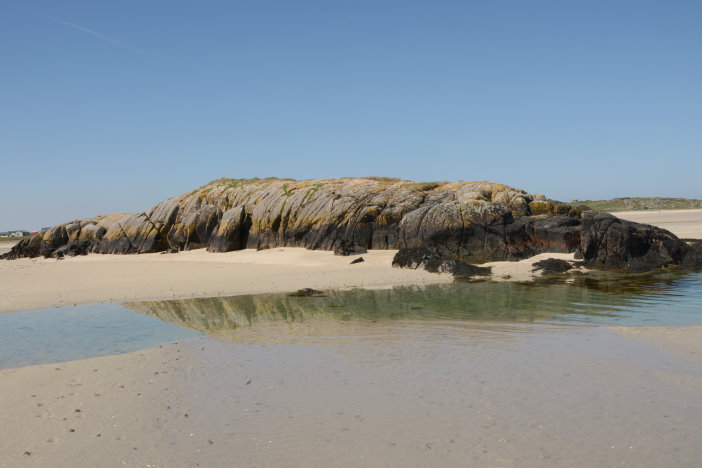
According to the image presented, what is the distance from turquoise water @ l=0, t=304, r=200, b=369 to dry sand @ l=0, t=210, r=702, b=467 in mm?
966

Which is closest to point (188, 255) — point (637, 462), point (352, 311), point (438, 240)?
point (438, 240)

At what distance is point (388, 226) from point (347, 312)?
1291cm

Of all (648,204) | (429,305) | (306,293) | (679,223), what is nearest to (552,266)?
(429,305)

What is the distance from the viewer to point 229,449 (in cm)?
553

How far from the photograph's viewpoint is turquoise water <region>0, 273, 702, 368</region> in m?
11.2

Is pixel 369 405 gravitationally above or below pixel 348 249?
below

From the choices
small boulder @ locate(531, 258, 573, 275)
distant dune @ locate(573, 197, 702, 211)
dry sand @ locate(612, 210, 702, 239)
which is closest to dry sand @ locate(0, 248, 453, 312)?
small boulder @ locate(531, 258, 573, 275)

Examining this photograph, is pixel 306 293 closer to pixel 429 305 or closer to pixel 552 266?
pixel 429 305

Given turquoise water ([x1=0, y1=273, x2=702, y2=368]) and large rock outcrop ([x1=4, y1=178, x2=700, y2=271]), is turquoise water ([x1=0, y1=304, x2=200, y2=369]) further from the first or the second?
large rock outcrop ([x1=4, y1=178, x2=700, y2=271])

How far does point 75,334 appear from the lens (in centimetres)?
1195

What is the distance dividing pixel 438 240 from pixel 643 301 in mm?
10900

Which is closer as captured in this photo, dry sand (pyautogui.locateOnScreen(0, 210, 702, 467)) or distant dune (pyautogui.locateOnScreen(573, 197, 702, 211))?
dry sand (pyautogui.locateOnScreen(0, 210, 702, 467))

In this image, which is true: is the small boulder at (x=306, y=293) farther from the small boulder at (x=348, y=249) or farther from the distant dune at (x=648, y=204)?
the distant dune at (x=648, y=204)

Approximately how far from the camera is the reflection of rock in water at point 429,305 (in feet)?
41.4
